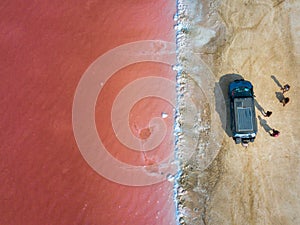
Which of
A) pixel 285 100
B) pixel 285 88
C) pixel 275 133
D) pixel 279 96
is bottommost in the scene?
pixel 275 133

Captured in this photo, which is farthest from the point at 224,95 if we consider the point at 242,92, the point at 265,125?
the point at 265,125

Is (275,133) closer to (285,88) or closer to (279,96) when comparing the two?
(279,96)

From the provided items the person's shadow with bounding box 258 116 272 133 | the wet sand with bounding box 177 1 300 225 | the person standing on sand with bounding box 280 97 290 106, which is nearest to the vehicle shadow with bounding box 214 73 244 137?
the wet sand with bounding box 177 1 300 225

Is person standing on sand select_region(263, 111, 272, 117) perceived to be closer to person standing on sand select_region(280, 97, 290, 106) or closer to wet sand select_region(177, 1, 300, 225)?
wet sand select_region(177, 1, 300, 225)

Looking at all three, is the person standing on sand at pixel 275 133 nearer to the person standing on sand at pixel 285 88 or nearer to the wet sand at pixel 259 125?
the wet sand at pixel 259 125

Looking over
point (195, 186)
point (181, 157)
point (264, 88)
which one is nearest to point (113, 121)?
point (181, 157)

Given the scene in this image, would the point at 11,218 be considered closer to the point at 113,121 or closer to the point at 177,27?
the point at 113,121
